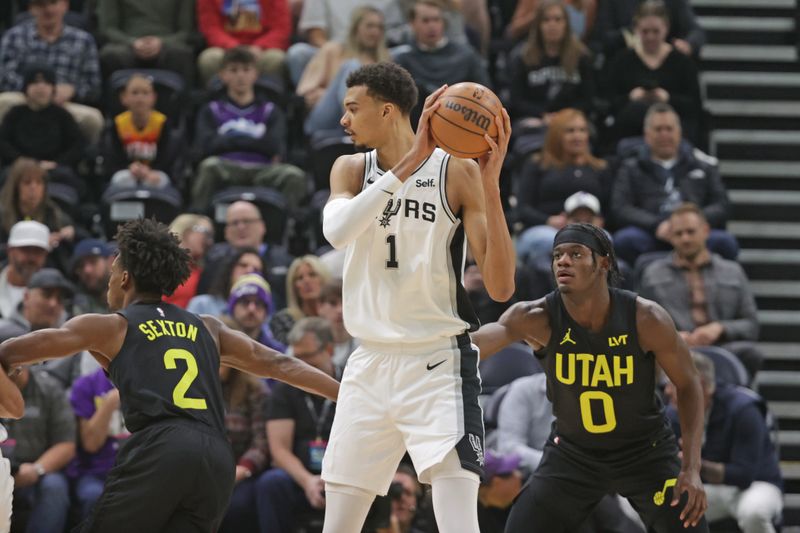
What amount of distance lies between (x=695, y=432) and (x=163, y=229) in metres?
2.47

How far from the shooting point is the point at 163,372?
16.8ft

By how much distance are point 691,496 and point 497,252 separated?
151 centimetres

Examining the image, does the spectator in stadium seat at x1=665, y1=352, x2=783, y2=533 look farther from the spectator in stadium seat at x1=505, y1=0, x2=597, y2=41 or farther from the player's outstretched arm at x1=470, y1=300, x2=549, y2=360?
the spectator in stadium seat at x1=505, y1=0, x2=597, y2=41

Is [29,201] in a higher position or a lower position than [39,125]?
lower

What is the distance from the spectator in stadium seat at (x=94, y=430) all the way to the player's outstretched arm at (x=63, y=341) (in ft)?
10.3

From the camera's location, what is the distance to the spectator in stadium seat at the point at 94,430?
323 inches

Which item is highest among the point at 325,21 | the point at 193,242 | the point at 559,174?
the point at 325,21

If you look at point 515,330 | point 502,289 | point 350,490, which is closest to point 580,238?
point 515,330

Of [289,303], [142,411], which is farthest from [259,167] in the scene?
[142,411]

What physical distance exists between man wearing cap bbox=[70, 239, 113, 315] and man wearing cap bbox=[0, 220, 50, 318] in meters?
0.25

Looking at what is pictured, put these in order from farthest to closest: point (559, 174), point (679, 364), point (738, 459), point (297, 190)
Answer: point (297, 190)
point (559, 174)
point (738, 459)
point (679, 364)

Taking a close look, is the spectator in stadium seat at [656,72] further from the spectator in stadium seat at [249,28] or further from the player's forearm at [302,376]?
the player's forearm at [302,376]

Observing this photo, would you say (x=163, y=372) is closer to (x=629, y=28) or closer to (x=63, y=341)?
(x=63, y=341)

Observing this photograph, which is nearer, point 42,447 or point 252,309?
point 42,447
